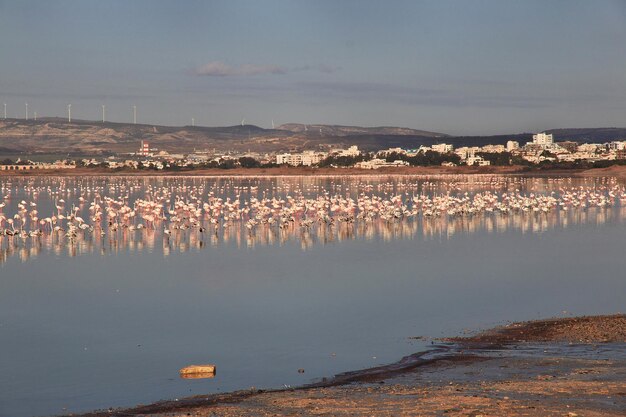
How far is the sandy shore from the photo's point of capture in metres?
11.1

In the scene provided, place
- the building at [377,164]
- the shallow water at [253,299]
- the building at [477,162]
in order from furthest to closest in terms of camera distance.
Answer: the building at [377,164]
the building at [477,162]
the shallow water at [253,299]

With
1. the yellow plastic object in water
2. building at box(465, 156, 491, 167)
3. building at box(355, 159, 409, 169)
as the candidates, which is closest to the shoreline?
building at box(465, 156, 491, 167)

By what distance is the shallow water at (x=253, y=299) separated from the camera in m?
14.6

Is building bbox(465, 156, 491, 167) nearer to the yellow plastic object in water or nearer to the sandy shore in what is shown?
the sandy shore

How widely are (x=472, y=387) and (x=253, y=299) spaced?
33.2ft

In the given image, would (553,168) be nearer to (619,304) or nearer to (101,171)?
(101,171)

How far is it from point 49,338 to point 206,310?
12.4ft

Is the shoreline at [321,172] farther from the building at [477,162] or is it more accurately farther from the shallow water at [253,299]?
the shallow water at [253,299]

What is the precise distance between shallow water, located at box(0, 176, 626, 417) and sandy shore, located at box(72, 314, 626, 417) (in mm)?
880

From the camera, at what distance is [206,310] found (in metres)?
20.4

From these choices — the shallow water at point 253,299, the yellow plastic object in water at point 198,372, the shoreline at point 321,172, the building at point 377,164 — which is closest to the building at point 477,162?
the shoreline at point 321,172

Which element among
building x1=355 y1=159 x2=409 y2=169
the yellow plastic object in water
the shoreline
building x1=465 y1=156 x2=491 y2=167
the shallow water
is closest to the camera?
the yellow plastic object in water

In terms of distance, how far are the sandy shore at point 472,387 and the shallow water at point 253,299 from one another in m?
0.88

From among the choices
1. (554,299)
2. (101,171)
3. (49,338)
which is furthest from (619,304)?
(101,171)
